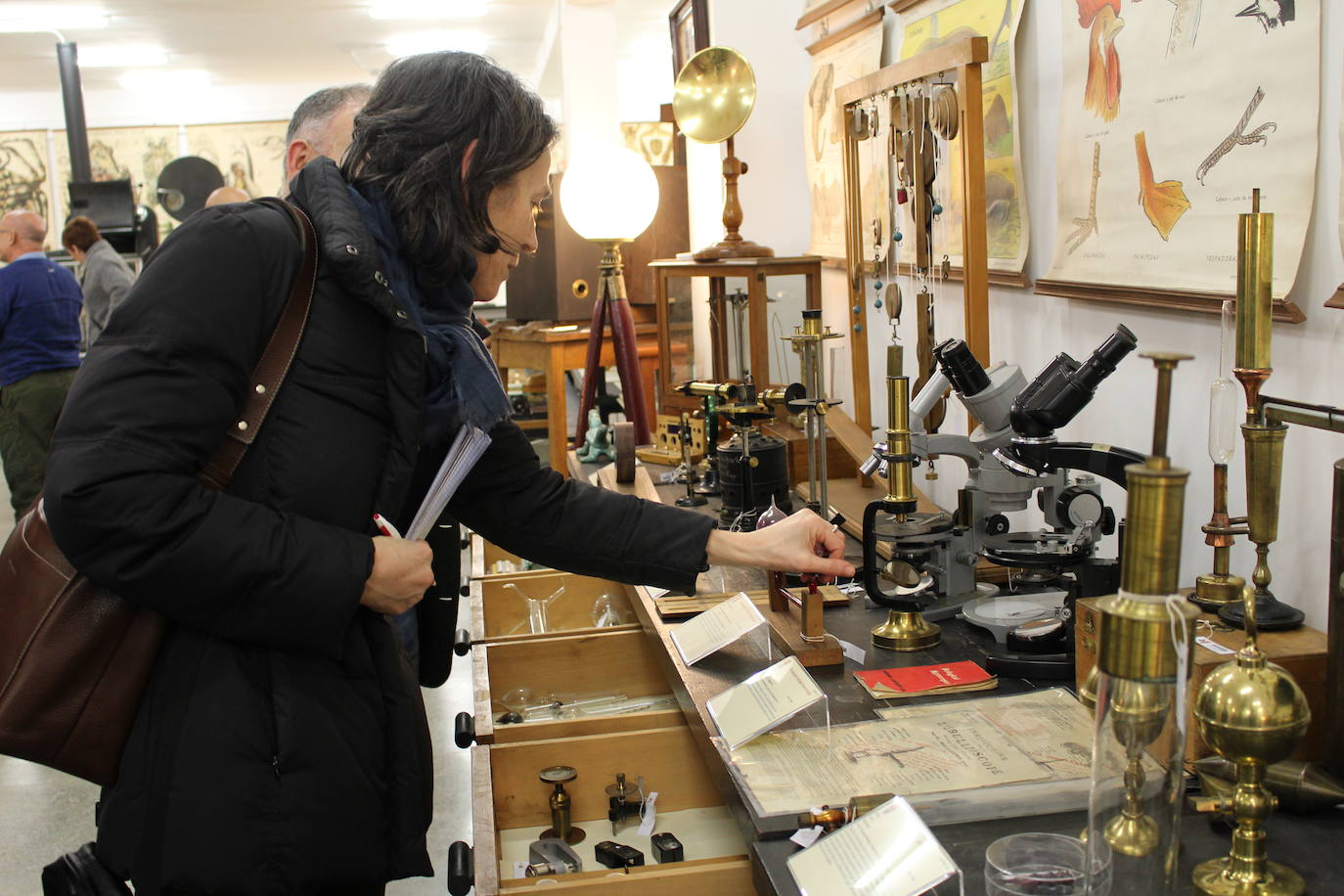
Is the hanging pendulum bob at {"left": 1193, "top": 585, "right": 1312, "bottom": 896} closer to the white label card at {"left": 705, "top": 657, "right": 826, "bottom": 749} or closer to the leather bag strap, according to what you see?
the white label card at {"left": 705, "top": 657, "right": 826, "bottom": 749}

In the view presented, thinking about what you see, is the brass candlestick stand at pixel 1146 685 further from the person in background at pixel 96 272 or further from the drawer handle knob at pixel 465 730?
the person in background at pixel 96 272

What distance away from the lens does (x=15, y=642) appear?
1310 mm

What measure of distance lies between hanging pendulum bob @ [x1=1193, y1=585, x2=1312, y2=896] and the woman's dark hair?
0.94 meters

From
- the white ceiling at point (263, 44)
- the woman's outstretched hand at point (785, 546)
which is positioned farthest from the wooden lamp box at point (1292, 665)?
the white ceiling at point (263, 44)

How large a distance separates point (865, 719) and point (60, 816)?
2872mm

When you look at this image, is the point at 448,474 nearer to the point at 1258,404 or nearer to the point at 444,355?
the point at 444,355

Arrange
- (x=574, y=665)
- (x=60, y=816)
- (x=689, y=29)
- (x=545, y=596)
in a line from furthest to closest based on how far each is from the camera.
Result: (x=689, y=29) → (x=60, y=816) → (x=545, y=596) → (x=574, y=665)

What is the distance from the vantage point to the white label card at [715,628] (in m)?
1.96

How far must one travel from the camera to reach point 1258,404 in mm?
1499

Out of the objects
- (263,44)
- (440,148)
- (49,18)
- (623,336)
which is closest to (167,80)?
(263,44)

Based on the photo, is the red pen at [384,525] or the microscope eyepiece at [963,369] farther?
the microscope eyepiece at [963,369]

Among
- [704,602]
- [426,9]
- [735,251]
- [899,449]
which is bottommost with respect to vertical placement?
[704,602]

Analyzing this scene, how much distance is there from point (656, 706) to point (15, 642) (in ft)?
4.65

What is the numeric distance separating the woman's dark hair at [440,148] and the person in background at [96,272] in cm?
535
